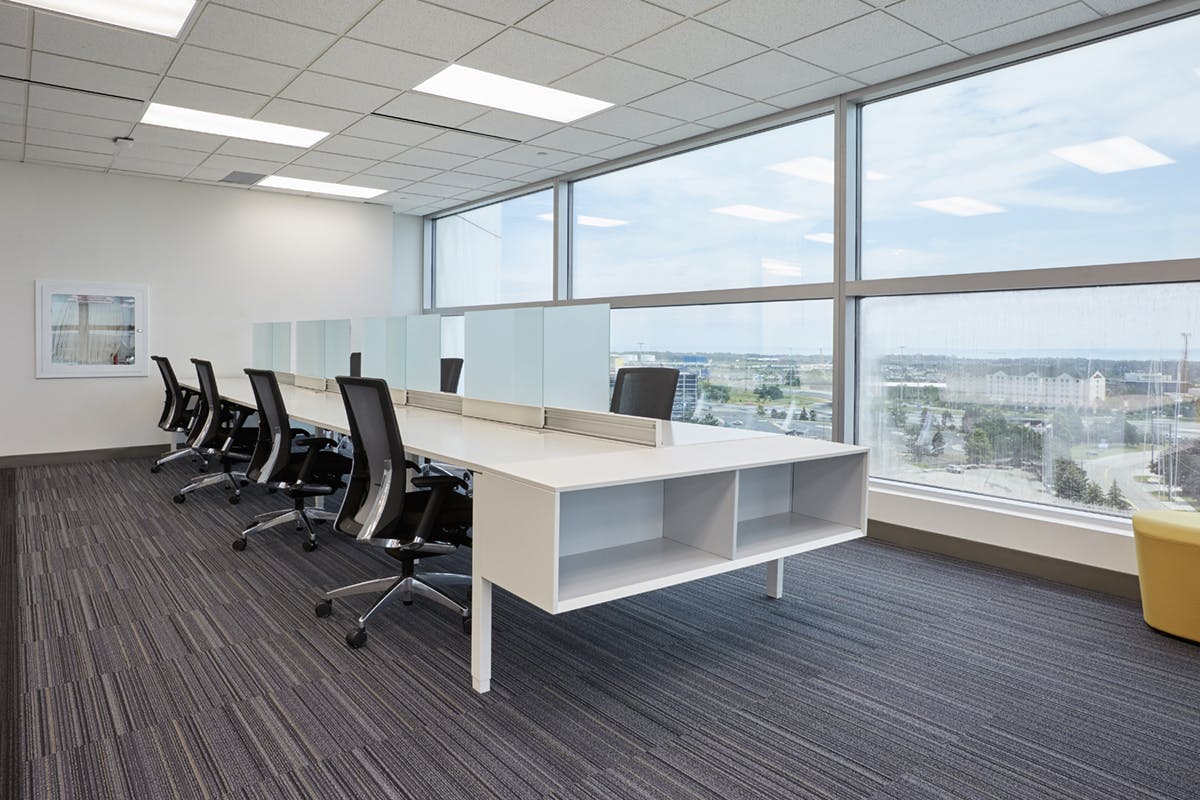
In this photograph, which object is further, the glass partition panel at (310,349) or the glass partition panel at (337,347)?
the glass partition panel at (310,349)

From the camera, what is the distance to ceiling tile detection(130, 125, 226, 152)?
4777 millimetres

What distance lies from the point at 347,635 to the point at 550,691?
0.76 meters

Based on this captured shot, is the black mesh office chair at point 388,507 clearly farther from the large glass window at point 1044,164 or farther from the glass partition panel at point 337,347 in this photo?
the large glass window at point 1044,164

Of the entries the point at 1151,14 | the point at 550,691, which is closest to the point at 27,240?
the point at 550,691

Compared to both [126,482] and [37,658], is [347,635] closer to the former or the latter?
[37,658]

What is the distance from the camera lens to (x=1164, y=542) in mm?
2551

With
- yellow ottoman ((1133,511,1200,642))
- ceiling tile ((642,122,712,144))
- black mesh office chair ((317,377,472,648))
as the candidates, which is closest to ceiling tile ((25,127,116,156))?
ceiling tile ((642,122,712,144))

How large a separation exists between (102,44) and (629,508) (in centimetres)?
319

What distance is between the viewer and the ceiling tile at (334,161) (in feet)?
17.8

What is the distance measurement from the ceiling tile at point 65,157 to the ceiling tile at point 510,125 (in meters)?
2.93

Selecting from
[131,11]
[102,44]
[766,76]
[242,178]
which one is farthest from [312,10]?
[242,178]

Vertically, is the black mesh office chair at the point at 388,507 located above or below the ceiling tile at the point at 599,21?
below

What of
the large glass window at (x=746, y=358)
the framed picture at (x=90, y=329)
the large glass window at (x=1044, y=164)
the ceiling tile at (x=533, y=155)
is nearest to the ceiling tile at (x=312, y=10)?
the ceiling tile at (x=533, y=155)

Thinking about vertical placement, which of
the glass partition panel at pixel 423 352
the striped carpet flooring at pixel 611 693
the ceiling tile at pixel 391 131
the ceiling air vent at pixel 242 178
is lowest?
the striped carpet flooring at pixel 611 693
